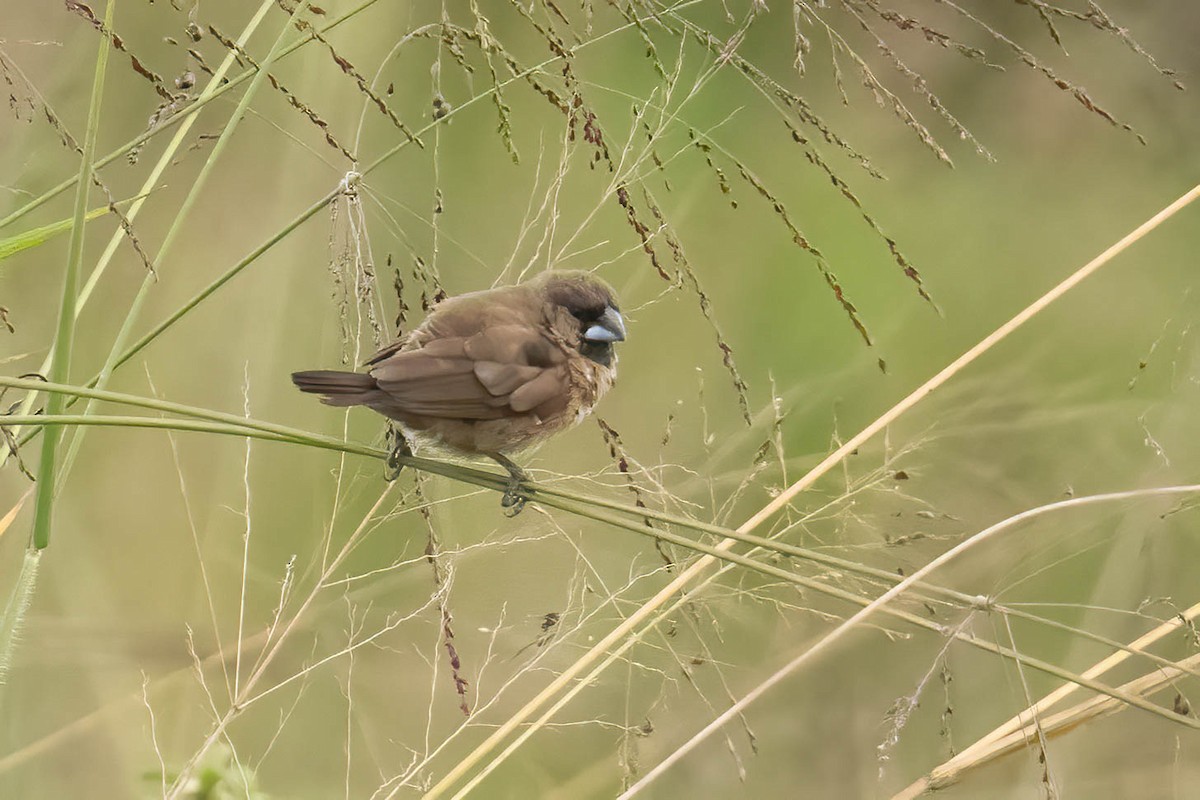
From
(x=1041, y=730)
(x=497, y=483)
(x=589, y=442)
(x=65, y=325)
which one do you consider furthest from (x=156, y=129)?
(x=1041, y=730)

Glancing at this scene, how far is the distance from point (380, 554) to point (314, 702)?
0.30 m

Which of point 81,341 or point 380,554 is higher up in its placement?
point 81,341

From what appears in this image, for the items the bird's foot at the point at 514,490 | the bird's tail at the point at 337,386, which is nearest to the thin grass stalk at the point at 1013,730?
the bird's foot at the point at 514,490

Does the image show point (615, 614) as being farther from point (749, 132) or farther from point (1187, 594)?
point (749, 132)

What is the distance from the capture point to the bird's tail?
5.72 feet

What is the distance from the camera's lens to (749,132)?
2943 mm

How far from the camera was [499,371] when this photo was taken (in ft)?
6.49

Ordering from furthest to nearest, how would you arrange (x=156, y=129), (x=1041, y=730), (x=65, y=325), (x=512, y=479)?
(x=512, y=479) < (x=1041, y=730) < (x=156, y=129) < (x=65, y=325)

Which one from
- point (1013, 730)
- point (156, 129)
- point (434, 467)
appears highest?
point (156, 129)

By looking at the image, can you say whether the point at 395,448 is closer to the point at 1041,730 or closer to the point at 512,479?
the point at 512,479

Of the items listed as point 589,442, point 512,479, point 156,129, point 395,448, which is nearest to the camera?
point 156,129

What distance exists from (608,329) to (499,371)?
0.81ft

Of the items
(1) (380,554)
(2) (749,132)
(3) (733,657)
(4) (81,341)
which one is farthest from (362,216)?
(2) (749,132)

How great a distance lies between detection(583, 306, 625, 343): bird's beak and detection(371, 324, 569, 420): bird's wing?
7cm
